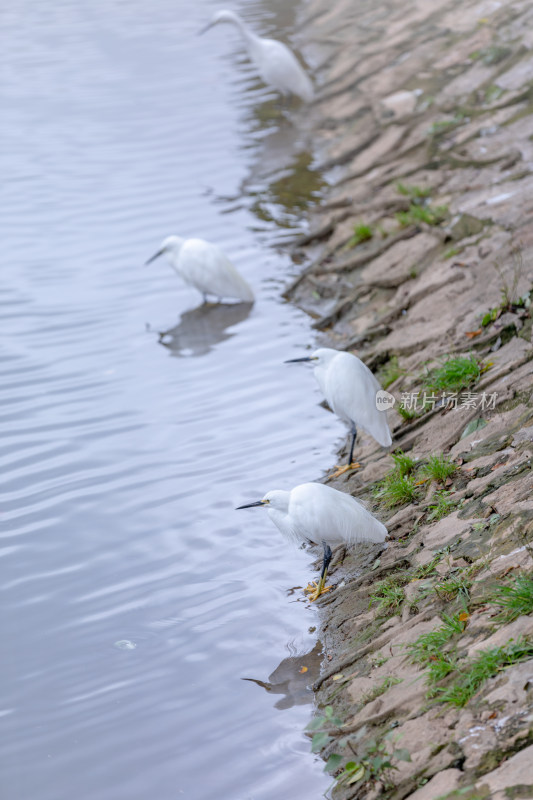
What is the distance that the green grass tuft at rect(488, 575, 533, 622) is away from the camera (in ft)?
10.3

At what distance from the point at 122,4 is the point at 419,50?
10.9 m

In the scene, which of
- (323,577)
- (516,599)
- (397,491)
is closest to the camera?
(516,599)

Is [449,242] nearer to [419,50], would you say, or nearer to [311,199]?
[311,199]

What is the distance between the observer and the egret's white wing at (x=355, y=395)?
5.29 m

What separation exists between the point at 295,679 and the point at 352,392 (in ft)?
6.07

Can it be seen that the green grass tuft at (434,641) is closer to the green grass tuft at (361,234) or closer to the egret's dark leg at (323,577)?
the egret's dark leg at (323,577)

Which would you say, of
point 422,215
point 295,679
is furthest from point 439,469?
point 422,215

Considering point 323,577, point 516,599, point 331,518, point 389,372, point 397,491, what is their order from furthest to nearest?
point 389,372, point 397,491, point 323,577, point 331,518, point 516,599

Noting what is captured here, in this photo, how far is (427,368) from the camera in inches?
226

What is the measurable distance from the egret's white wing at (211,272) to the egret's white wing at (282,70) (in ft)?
18.3

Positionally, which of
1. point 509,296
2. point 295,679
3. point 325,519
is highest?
point 509,296

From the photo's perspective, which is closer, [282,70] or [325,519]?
[325,519]

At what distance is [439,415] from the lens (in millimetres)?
5324

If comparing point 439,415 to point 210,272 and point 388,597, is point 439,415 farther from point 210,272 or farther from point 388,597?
point 210,272
